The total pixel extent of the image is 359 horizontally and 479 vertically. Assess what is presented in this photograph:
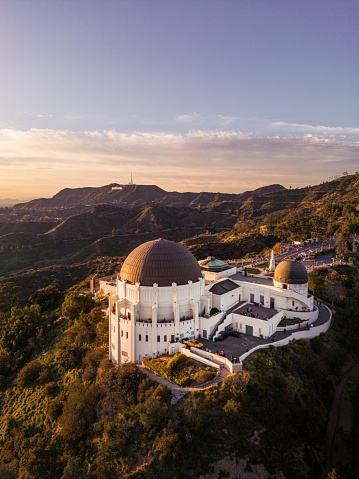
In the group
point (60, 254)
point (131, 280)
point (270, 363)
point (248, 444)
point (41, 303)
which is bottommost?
point (60, 254)

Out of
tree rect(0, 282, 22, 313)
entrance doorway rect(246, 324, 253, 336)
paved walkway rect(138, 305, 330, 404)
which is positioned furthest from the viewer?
tree rect(0, 282, 22, 313)

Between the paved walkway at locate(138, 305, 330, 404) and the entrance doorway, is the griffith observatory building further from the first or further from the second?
the paved walkway at locate(138, 305, 330, 404)

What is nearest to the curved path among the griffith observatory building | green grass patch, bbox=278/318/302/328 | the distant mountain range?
the griffith observatory building

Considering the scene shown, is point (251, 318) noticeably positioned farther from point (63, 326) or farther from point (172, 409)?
point (63, 326)

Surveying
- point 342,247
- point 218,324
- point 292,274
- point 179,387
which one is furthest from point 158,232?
point 179,387

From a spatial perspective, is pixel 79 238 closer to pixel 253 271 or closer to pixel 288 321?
pixel 253 271

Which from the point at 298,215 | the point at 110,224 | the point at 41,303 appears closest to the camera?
the point at 41,303

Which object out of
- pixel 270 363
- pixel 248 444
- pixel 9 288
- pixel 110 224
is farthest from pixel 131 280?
pixel 110 224

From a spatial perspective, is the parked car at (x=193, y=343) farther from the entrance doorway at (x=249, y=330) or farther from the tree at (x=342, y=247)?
the tree at (x=342, y=247)
